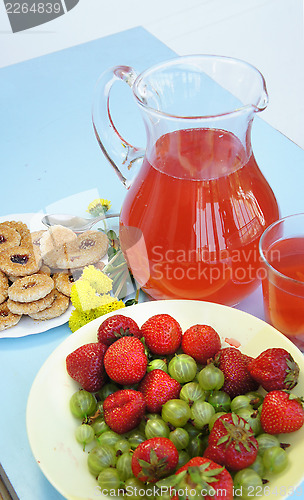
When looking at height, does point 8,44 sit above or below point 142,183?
below

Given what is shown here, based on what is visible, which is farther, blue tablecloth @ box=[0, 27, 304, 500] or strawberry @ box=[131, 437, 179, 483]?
blue tablecloth @ box=[0, 27, 304, 500]

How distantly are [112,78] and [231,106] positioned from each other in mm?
169

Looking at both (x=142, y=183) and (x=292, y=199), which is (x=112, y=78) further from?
(x=292, y=199)

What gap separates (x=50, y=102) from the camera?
1.35 metres

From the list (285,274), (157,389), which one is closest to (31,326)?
(157,389)

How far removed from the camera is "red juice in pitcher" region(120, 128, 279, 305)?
750 millimetres

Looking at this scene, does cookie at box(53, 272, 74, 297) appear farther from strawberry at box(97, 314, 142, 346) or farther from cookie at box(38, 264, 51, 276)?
strawberry at box(97, 314, 142, 346)

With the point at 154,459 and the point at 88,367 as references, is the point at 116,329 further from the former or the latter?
the point at 154,459

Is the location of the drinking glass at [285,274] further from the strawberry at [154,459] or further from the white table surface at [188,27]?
the white table surface at [188,27]

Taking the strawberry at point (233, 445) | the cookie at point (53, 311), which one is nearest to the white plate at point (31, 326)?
the cookie at point (53, 311)

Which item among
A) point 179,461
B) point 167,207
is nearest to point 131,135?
point 167,207

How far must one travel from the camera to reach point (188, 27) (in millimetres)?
2992

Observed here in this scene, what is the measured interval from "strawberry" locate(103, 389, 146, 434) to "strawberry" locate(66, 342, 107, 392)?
0.13 ft

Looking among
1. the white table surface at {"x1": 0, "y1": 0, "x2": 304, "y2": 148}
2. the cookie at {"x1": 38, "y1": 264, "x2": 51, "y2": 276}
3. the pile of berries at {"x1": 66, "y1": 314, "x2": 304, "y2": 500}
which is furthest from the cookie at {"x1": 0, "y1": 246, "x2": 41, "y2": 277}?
the white table surface at {"x1": 0, "y1": 0, "x2": 304, "y2": 148}
